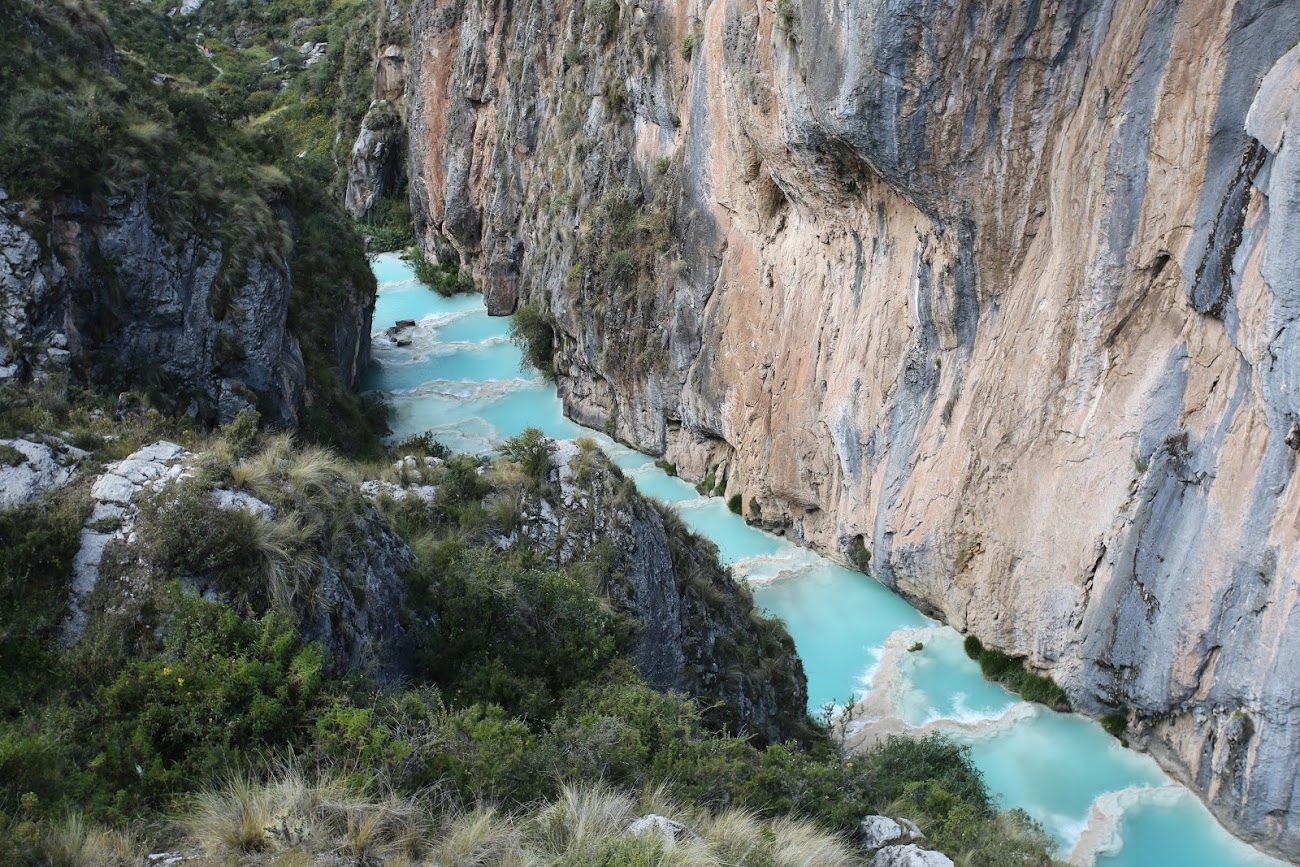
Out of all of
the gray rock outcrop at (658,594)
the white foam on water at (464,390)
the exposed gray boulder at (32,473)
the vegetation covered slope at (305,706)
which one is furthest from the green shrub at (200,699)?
the white foam on water at (464,390)

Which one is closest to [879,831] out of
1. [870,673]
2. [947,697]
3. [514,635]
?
[514,635]

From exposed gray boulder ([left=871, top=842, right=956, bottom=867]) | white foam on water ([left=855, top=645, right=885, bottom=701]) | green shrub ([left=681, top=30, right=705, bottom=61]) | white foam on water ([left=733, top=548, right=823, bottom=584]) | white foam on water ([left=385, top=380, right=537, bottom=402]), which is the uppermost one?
green shrub ([left=681, top=30, right=705, bottom=61])

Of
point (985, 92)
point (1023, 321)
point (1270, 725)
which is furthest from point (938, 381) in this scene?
point (1270, 725)

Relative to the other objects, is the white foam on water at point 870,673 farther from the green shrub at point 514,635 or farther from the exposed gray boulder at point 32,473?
the exposed gray boulder at point 32,473

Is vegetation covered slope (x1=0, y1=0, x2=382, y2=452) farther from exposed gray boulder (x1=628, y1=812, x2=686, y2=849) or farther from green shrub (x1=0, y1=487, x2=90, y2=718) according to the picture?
exposed gray boulder (x1=628, y1=812, x2=686, y2=849)

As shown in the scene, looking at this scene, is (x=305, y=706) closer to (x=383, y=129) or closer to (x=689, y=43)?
(x=689, y=43)

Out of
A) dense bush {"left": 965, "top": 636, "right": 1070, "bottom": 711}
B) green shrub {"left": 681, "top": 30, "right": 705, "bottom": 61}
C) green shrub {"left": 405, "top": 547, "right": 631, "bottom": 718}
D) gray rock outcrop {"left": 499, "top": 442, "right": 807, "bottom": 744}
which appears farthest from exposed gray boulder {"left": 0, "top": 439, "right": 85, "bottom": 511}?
green shrub {"left": 681, "top": 30, "right": 705, "bottom": 61}

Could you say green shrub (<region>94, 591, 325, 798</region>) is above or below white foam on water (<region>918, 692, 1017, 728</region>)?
above
